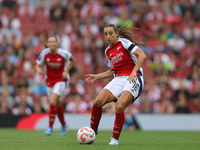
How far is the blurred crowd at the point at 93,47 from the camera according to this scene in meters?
13.6

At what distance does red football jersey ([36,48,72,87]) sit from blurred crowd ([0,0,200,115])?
4.19m

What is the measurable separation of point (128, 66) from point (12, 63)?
917 centimetres

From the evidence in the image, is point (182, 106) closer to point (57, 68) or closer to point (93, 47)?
point (93, 47)

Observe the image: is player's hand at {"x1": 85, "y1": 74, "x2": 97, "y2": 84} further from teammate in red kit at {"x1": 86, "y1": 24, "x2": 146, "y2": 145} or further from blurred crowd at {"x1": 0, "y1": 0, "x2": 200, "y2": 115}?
blurred crowd at {"x1": 0, "y1": 0, "x2": 200, "y2": 115}

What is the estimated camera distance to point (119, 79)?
6598 millimetres

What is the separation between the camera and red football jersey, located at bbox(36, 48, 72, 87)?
9000mm

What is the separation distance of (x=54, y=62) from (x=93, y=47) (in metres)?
7.12

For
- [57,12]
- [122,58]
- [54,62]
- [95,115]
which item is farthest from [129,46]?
[57,12]

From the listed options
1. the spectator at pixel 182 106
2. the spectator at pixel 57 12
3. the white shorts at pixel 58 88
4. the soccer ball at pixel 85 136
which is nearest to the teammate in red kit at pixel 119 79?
the soccer ball at pixel 85 136

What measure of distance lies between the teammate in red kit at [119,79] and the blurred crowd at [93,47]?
6.51 meters

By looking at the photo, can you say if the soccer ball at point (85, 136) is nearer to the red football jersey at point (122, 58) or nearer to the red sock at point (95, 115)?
the red sock at point (95, 115)

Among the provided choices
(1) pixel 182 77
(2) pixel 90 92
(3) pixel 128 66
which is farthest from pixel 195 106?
(3) pixel 128 66

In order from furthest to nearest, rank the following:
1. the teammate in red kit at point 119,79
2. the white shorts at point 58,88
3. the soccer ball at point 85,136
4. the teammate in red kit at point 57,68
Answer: the teammate in red kit at point 57,68, the white shorts at point 58,88, the teammate in red kit at point 119,79, the soccer ball at point 85,136

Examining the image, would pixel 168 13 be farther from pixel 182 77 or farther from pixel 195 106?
pixel 195 106
